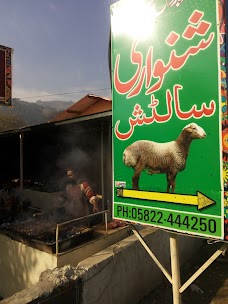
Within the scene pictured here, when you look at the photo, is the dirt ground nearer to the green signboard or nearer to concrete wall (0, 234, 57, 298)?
concrete wall (0, 234, 57, 298)

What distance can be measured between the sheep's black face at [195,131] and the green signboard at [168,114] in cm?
1

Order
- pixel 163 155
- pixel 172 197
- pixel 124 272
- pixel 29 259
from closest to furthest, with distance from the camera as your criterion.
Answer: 1. pixel 172 197
2. pixel 163 155
3. pixel 124 272
4. pixel 29 259

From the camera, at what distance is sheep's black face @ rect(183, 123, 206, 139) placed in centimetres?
295

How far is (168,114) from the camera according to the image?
3.25m

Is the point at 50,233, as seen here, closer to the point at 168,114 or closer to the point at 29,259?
the point at 29,259

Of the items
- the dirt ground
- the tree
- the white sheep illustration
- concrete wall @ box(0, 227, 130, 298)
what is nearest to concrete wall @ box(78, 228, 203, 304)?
the dirt ground

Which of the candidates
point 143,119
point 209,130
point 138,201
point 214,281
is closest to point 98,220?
point 214,281

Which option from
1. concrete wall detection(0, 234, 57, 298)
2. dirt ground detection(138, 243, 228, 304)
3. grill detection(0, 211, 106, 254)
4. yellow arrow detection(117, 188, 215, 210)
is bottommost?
dirt ground detection(138, 243, 228, 304)

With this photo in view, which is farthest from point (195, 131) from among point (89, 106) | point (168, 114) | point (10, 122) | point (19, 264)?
point (10, 122)

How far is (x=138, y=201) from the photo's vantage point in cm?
361

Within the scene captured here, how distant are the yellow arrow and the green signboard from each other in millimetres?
12

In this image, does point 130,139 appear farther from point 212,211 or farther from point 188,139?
point 212,211

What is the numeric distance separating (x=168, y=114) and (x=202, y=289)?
546 centimetres

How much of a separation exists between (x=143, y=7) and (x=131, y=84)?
1.07 metres
